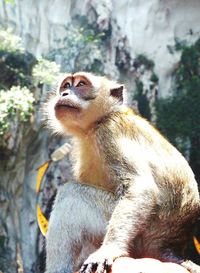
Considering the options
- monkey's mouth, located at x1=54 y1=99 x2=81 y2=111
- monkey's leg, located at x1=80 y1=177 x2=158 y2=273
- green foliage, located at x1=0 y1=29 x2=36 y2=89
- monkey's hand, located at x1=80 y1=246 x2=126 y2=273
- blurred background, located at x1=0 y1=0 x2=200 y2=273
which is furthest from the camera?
green foliage, located at x1=0 y1=29 x2=36 y2=89

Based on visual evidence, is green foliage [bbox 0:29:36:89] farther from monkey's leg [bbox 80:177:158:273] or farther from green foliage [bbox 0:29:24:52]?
monkey's leg [bbox 80:177:158:273]

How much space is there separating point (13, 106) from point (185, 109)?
6422 millimetres

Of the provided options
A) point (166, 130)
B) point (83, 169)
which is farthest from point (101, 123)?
point (166, 130)

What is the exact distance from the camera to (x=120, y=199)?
3600 millimetres

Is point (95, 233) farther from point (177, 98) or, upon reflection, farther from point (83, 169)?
point (177, 98)

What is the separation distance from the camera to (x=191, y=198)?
3746 millimetres

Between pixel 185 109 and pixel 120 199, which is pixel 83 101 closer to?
pixel 120 199

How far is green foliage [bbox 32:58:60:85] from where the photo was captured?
1343 centimetres

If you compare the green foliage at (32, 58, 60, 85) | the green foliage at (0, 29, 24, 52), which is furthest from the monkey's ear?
the green foliage at (0, 29, 24, 52)

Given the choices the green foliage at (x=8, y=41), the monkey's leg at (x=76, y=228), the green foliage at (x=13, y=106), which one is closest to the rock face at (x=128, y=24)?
the green foliage at (x=8, y=41)

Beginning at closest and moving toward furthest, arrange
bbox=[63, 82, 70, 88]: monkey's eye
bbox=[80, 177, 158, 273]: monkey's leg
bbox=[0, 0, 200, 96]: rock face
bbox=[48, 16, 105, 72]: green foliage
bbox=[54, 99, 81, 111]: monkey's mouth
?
1. bbox=[80, 177, 158, 273]: monkey's leg
2. bbox=[54, 99, 81, 111]: monkey's mouth
3. bbox=[63, 82, 70, 88]: monkey's eye
4. bbox=[48, 16, 105, 72]: green foliage
5. bbox=[0, 0, 200, 96]: rock face

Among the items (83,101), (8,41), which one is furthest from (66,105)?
(8,41)

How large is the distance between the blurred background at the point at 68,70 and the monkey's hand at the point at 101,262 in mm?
8290

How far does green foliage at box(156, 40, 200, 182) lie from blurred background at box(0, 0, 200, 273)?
0.10 ft
